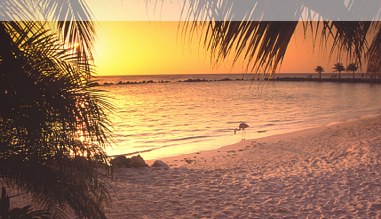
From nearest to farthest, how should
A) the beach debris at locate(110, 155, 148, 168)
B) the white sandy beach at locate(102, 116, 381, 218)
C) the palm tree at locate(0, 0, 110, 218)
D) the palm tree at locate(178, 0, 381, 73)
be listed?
the palm tree at locate(178, 0, 381, 73)
the palm tree at locate(0, 0, 110, 218)
the white sandy beach at locate(102, 116, 381, 218)
the beach debris at locate(110, 155, 148, 168)

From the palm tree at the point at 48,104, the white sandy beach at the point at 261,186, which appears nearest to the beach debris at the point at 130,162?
the white sandy beach at the point at 261,186

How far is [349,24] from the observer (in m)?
1.29

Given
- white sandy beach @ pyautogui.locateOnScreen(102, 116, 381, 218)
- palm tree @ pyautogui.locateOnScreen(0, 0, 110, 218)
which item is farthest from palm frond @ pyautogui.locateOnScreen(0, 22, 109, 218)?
white sandy beach @ pyautogui.locateOnScreen(102, 116, 381, 218)

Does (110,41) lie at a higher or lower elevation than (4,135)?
higher

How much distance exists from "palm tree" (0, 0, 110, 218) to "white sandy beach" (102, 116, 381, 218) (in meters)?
2.43

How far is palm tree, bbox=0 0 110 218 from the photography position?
2230 mm

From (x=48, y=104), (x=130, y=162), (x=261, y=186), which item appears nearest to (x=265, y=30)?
(x=48, y=104)

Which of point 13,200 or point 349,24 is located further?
point 13,200

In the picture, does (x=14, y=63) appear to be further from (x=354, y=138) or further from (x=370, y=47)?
(x=354, y=138)

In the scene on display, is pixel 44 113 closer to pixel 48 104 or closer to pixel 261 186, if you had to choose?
pixel 48 104

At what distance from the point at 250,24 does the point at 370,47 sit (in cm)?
52

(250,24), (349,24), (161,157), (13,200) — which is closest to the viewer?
(250,24)

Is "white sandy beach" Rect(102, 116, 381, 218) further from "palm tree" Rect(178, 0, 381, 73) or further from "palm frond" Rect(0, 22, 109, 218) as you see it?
"palm tree" Rect(178, 0, 381, 73)

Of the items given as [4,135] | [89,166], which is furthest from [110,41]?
[4,135]
